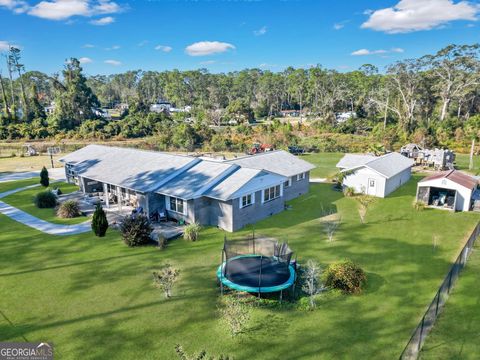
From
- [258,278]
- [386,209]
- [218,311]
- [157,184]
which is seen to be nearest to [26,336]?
[218,311]

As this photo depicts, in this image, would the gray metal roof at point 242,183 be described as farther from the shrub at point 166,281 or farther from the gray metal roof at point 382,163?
the gray metal roof at point 382,163

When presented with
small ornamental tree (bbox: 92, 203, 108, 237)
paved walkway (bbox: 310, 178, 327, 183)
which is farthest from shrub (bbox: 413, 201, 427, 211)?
small ornamental tree (bbox: 92, 203, 108, 237)

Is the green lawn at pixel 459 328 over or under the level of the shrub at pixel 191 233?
under

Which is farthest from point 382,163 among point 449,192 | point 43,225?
point 43,225

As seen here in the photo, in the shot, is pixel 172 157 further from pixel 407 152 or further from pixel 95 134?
pixel 95 134

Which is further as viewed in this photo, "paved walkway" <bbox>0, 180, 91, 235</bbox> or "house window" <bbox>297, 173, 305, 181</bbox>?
"house window" <bbox>297, 173, 305, 181</bbox>

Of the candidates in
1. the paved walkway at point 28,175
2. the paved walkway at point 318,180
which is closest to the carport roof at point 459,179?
the paved walkway at point 318,180

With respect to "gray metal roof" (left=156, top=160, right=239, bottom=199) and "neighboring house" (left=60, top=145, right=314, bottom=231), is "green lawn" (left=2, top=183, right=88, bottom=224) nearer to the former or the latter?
"neighboring house" (left=60, top=145, right=314, bottom=231)
